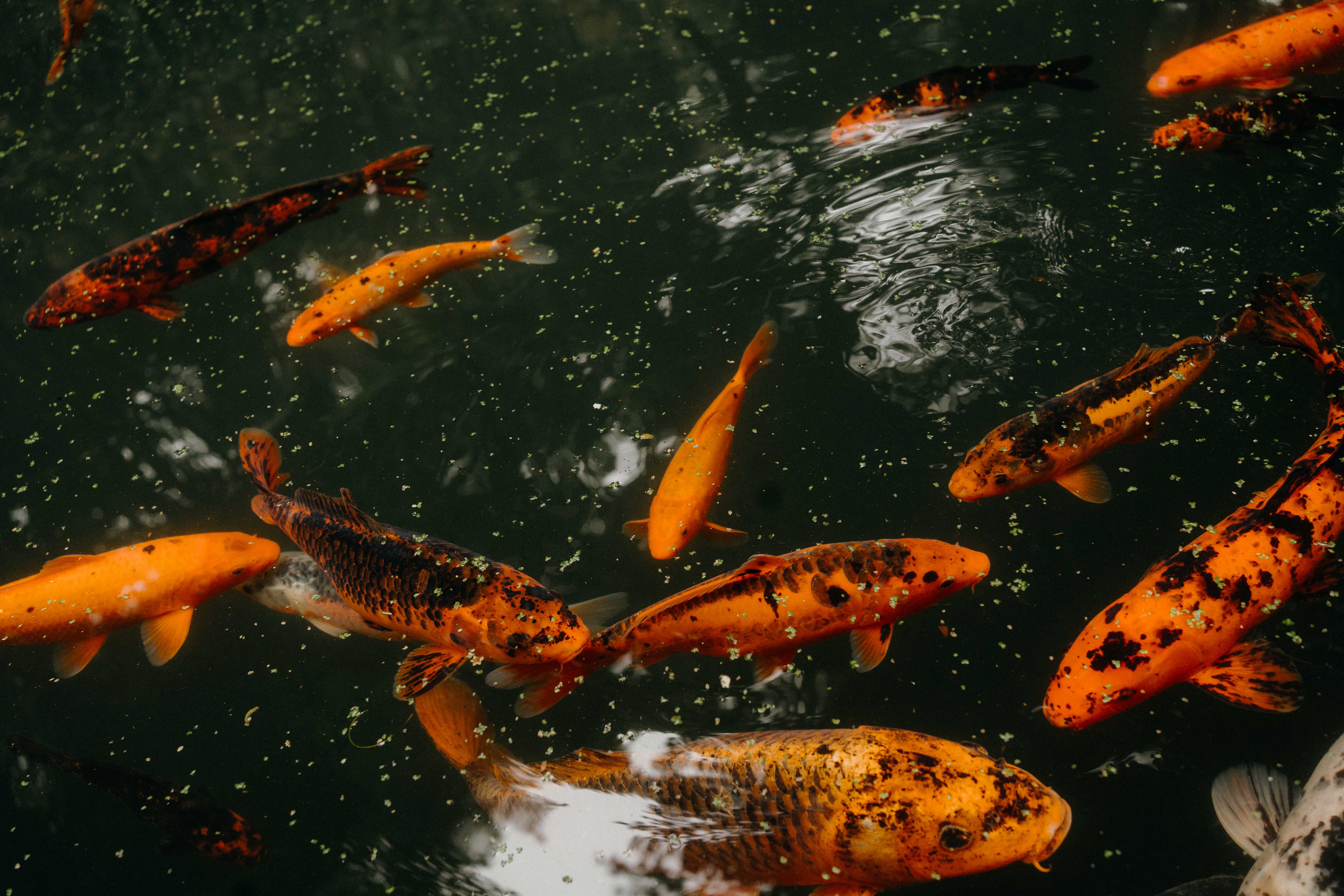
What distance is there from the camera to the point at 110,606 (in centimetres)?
285

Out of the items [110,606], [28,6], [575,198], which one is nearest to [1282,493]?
[575,198]

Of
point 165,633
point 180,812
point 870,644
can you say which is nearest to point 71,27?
point 165,633

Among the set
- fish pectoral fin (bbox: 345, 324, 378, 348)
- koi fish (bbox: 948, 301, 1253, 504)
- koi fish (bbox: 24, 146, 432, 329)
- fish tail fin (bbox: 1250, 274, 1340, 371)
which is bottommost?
koi fish (bbox: 948, 301, 1253, 504)

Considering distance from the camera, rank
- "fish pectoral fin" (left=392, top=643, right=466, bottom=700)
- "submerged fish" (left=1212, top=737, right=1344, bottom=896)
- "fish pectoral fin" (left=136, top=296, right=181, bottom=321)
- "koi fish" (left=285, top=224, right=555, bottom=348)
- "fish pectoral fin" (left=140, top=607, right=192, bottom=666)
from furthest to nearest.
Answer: "fish pectoral fin" (left=136, top=296, right=181, bottom=321), "koi fish" (left=285, top=224, right=555, bottom=348), "fish pectoral fin" (left=140, top=607, right=192, bottom=666), "fish pectoral fin" (left=392, top=643, right=466, bottom=700), "submerged fish" (left=1212, top=737, right=1344, bottom=896)

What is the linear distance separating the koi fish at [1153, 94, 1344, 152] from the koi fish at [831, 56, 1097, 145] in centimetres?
66

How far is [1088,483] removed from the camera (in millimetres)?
2666

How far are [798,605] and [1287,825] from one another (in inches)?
54.1

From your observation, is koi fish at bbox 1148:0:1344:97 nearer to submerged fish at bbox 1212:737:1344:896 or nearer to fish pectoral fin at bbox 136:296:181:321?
submerged fish at bbox 1212:737:1344:896

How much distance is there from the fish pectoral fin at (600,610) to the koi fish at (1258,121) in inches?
121

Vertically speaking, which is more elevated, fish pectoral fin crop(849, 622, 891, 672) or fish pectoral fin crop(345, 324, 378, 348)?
fish pectoral fin crop(345, 324, 378, 348)

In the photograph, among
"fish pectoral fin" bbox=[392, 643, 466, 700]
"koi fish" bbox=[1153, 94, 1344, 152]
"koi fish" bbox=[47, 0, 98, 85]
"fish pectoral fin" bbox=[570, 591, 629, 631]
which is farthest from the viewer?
"koi fish" bbox=[47, 0, 98, 85]

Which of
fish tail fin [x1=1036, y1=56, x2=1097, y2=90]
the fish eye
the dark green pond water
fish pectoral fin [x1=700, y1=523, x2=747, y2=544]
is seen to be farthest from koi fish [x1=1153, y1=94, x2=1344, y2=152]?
the fish eye

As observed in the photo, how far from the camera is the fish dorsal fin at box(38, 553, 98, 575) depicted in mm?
2936

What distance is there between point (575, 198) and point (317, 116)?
1.93m
